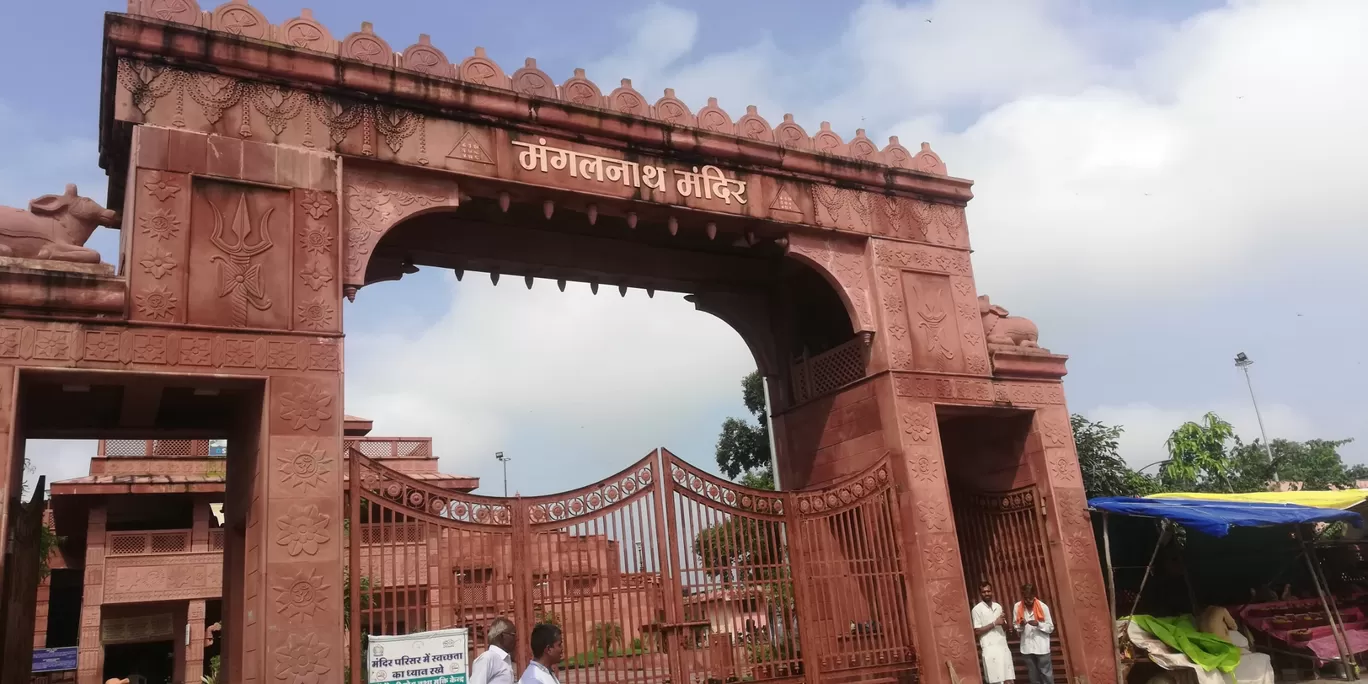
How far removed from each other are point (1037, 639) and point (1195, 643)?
2163 millimetres

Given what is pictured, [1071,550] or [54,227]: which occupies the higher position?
[54,227]

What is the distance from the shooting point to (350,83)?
24.3ft

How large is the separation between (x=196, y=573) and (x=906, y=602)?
17944 millimetres

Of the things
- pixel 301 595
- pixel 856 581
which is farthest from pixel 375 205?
pixel 856 581

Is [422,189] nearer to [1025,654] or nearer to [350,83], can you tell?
[350,83]

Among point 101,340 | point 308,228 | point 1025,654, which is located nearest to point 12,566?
point 101,340

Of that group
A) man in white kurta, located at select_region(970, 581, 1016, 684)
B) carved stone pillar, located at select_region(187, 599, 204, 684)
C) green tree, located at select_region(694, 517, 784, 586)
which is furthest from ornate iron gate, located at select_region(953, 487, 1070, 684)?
carved stone pillar, located at select_region(187, 599, 204, 684)

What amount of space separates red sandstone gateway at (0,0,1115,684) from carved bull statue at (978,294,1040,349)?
0.04 metres

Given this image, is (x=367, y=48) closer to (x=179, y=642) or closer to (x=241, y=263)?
(x=241, y=263)

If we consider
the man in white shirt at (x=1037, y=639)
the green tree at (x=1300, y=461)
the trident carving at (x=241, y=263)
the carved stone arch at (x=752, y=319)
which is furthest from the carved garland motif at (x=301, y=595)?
the green tree at (x=1300, y=461)

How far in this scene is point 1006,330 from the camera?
33.7 feet

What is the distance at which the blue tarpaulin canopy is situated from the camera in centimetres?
931

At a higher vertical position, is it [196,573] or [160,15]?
[160,15]

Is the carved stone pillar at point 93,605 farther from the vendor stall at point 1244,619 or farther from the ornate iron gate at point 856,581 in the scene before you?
the vendor stall at point 1244,619
